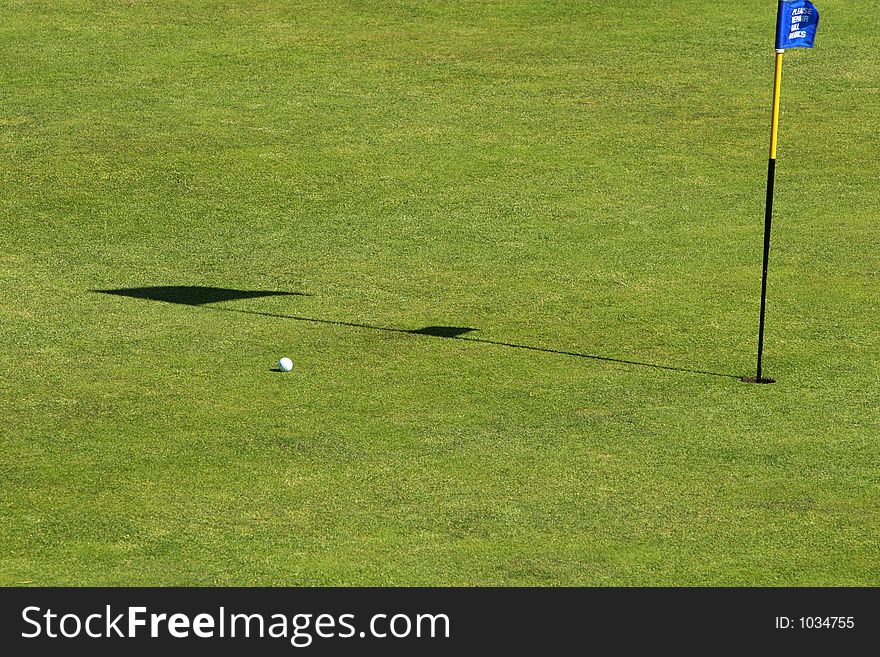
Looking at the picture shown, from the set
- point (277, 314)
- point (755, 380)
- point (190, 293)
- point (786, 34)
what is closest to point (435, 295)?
point (277, 314)

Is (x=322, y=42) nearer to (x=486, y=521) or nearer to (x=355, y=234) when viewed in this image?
(x=355, y=234)

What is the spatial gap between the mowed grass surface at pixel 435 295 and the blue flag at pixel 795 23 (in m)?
3.59

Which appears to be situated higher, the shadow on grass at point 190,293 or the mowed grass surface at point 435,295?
Result: the mowed grass surface at point 435,295

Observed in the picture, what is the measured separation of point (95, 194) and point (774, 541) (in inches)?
641

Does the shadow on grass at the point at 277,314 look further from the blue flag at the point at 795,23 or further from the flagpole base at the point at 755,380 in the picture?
the blue flag at the point at 795,23

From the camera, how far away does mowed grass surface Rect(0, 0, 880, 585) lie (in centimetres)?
1253

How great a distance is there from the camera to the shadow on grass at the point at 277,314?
57.5 ft

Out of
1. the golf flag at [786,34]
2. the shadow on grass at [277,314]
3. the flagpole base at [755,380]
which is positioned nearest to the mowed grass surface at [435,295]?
the shadow on grass at [277,314]

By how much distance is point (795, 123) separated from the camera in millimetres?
29484

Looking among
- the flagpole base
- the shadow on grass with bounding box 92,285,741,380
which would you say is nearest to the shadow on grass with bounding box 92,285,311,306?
the shadow on grass with bounding box 92,285,741,380

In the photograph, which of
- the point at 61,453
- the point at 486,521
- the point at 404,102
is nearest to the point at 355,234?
the point at 404,102

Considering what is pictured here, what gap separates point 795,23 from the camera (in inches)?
667

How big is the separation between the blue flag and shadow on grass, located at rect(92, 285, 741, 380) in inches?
149

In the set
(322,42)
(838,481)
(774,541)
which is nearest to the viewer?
(774,541)
